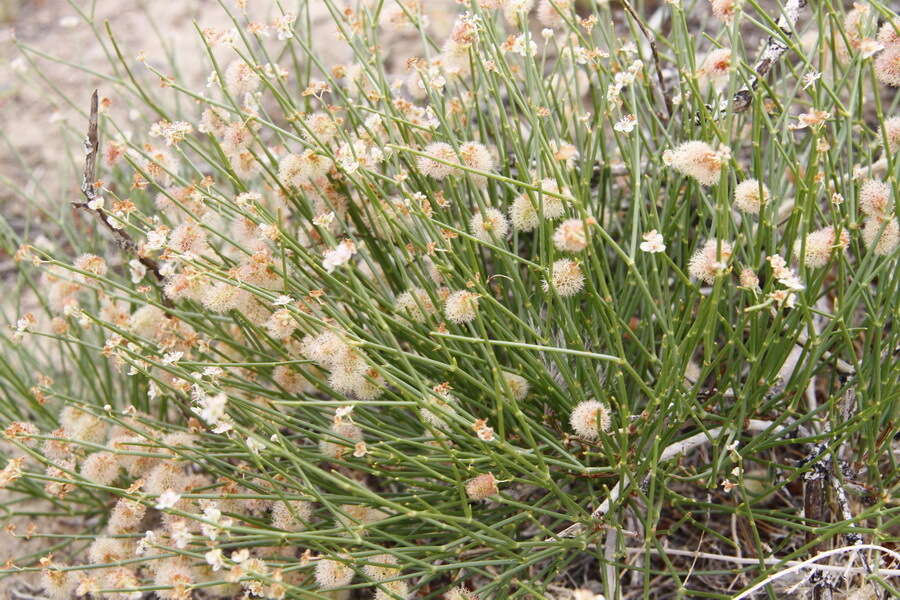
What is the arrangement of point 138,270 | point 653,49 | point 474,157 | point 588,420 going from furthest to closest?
point 138,270
point 653,49
point 474,157
point 588,420

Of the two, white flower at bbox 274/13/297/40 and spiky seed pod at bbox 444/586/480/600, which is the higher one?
white flower at bbox 274/13/297/40

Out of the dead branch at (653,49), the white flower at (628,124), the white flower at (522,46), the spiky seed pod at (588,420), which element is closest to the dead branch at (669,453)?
the spiky seed pod at (588,420)

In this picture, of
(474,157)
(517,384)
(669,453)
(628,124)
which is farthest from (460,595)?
(628,124)

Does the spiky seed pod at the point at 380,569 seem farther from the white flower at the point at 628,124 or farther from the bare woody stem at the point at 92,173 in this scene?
the white flower at the point at 628,124

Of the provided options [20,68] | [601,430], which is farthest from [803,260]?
[20,68]

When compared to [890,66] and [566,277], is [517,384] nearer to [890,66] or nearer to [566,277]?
[566,277]

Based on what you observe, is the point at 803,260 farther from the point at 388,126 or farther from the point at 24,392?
the point at 24,392

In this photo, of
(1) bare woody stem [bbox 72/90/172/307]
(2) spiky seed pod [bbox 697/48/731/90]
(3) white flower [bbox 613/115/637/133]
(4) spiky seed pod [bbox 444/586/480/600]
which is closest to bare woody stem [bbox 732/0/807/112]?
(2) spiky seed pod [bbox 697/48/731/90]

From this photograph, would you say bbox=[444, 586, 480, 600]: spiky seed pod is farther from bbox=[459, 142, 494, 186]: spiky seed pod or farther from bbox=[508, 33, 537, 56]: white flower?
bbox=[508, 33, 537, 56]: white flower
